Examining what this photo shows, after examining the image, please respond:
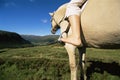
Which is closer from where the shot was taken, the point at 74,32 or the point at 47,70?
the point at 74,32

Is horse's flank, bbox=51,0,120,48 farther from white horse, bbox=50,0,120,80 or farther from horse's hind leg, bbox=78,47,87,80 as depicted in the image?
horse's hind leg, bbox=78,47,87,80

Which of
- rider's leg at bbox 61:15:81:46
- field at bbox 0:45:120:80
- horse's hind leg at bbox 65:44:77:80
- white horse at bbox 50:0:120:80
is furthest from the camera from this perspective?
field at bbox 0:45:120:80

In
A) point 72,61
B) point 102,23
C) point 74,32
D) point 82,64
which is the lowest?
point 82,64

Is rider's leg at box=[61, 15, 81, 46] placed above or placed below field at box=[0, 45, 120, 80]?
above

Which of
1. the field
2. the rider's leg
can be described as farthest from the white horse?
the field

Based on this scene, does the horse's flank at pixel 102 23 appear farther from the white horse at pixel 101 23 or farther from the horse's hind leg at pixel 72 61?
the horse's hind leg at pixel 72 61

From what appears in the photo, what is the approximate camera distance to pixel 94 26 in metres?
5.30

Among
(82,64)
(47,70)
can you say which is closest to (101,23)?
(82,64)

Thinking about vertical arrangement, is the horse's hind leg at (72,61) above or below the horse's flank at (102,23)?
below

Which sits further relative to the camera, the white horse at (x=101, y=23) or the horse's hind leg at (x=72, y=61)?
the horse's hind leg at (x=72, y=61)

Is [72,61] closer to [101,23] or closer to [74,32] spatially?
[101,23]

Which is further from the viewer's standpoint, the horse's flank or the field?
the field

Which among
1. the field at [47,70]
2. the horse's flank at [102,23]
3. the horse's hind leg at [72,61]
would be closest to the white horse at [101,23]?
the horse's flank at [102,23]

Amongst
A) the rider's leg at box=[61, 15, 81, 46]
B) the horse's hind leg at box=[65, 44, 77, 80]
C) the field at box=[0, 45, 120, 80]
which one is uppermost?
the rider's leg at box=[61, 15, 81, 46]
